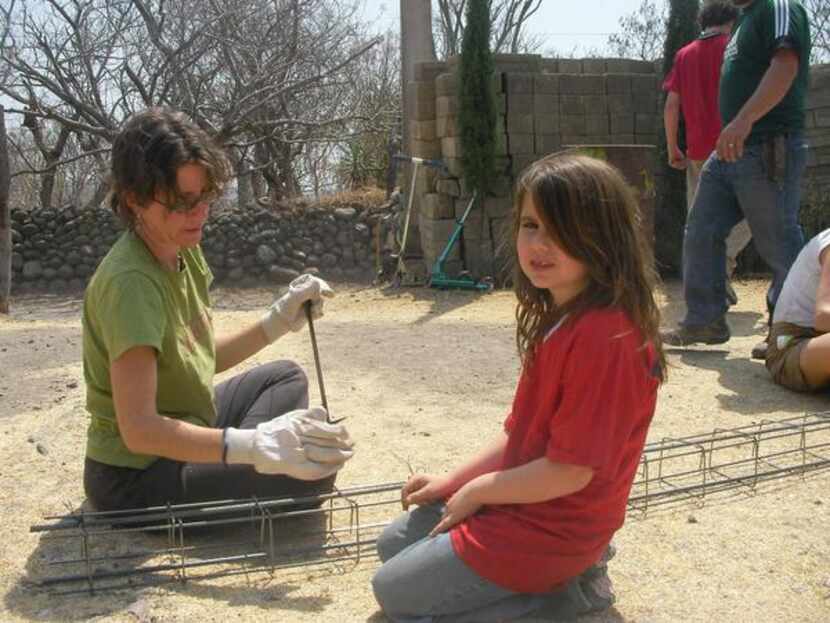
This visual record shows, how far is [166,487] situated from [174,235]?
1.98 feet

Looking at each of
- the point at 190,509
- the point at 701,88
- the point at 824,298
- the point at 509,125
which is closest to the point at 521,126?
the point at 509,125

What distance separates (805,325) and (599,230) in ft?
7.00

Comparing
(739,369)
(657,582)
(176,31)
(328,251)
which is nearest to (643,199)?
(739,369)

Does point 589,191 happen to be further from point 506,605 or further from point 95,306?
point 95,306

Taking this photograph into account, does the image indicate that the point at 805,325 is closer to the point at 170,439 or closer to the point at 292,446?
the point at 292,446

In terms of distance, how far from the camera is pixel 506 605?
6.14 ft

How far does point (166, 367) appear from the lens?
2.28 meters

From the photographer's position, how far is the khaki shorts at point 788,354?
3574 millimetres

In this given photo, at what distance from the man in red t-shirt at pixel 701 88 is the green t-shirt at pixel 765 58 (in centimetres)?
115

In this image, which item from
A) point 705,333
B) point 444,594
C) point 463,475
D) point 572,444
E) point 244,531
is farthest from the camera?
point 705,333

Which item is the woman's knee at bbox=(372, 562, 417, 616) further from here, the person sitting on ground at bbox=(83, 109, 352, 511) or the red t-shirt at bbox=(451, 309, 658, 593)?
the person sitting on ground at bbox=(83, 109, 352, 511)

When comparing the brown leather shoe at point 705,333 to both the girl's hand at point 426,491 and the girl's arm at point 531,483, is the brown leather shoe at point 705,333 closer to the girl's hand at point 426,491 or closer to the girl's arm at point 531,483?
the girl's hand at point 426,491

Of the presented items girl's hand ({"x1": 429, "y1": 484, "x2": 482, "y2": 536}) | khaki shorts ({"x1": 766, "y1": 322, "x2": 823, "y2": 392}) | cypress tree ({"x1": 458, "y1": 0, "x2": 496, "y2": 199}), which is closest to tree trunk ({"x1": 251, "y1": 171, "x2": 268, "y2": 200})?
cypress tree ({"x1": 458, "y1": 0, "x2": 496, "y2": 199})

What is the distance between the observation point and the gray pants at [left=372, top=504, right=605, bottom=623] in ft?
5.99
